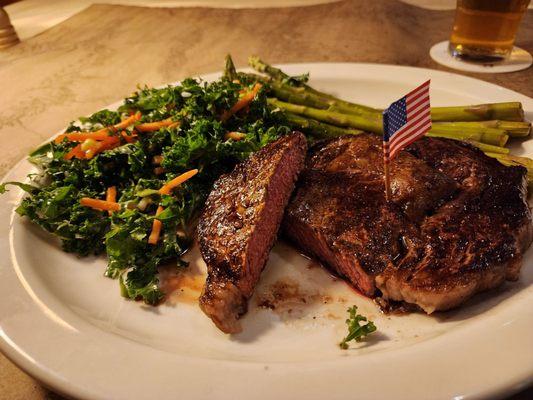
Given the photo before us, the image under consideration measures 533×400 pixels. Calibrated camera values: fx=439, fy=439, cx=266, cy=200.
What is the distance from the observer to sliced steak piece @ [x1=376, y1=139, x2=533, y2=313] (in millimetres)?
2297

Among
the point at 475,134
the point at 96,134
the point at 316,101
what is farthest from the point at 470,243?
the point at 96,134

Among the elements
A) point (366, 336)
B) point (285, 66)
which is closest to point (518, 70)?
point (285, 66)

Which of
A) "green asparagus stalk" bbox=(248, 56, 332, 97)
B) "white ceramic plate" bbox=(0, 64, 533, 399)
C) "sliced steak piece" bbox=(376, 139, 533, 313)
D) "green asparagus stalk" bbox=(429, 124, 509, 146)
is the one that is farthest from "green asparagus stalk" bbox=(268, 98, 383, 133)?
"white ceramic plate" bbox=(0, 64, 533, 399)

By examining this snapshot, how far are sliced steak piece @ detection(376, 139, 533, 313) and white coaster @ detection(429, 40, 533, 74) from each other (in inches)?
104

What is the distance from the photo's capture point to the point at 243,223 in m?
2.72

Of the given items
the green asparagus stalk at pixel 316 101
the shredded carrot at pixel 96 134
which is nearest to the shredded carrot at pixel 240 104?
the green asparagus stalk at pixel 316 101

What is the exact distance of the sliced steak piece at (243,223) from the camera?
2480 millimetres

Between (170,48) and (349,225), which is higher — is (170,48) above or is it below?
below

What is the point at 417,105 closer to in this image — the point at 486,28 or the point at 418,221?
the point at 418,221

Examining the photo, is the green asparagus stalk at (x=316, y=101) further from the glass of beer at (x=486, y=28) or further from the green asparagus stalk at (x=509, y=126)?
the glass of beer at (x=486, y=28)

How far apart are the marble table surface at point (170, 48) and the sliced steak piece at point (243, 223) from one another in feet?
8.61

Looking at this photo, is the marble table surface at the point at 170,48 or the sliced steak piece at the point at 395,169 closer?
the sliced steak piece at the point at 395,169

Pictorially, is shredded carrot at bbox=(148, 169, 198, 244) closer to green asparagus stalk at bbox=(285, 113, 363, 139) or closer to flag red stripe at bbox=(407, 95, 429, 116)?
green asparagus stalk at bbox=(285, 113, 363, 139)

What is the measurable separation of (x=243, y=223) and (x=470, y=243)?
130 cm
